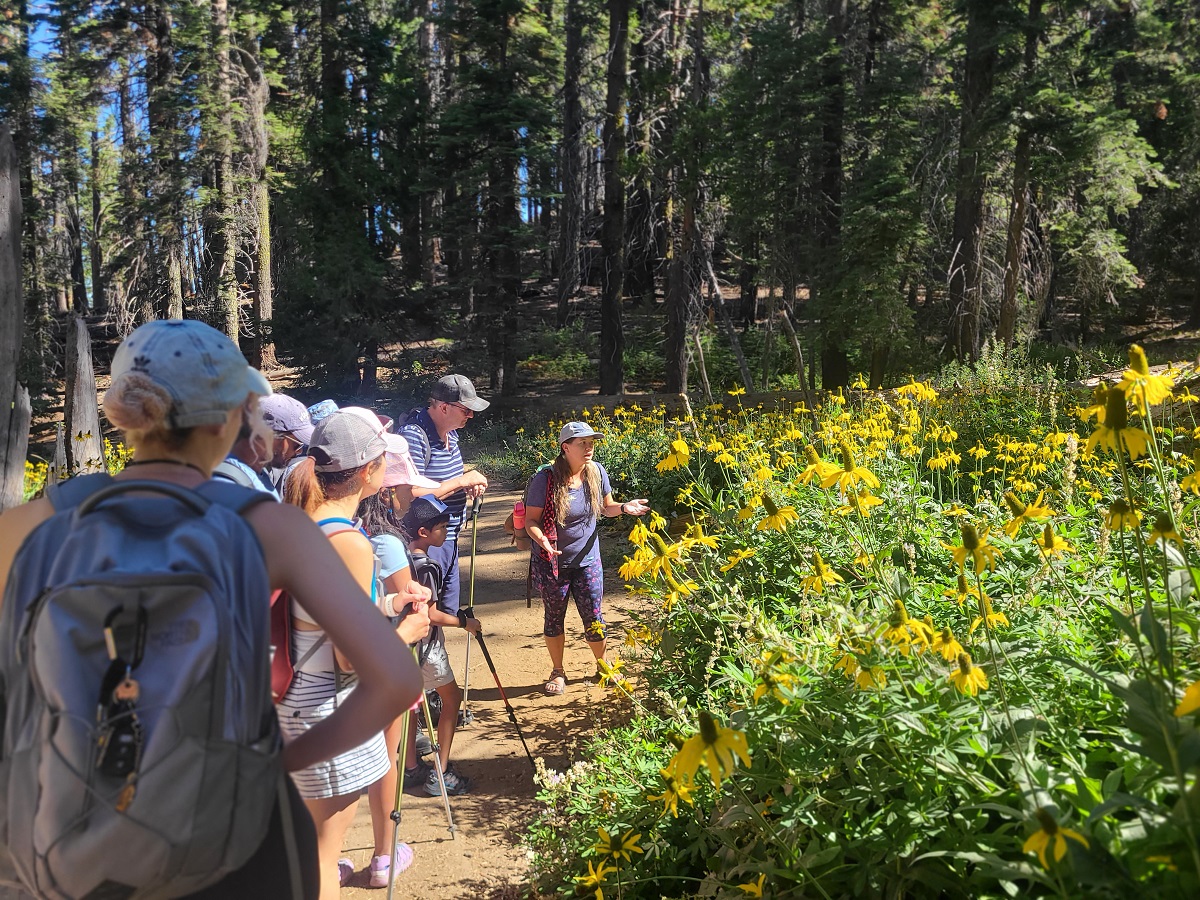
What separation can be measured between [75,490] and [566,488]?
157 inches

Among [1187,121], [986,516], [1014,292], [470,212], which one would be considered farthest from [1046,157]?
[986,516]

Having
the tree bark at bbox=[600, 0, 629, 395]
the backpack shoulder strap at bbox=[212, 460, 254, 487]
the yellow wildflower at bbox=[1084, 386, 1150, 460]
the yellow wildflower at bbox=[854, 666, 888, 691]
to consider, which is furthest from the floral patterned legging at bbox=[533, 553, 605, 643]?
the tree bark at bbox=[600, 0, 629, 395]

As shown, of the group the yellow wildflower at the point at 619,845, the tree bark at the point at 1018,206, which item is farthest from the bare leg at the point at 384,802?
the tree bark at the point at 1018,206

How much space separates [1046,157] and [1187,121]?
27.2 ft

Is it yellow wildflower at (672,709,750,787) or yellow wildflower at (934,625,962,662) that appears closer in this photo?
yellow wildflower at (672,709,750,787)

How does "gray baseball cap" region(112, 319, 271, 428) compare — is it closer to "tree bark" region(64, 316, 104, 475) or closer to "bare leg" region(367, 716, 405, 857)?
"bare leg" region(367, 716, 405, 857)

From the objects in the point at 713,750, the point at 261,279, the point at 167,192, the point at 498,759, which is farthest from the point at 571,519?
the point at 167,192

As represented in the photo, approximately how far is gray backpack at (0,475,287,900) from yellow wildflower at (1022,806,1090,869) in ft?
4.26

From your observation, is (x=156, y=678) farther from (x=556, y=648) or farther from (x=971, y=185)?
(x=971, y=185)

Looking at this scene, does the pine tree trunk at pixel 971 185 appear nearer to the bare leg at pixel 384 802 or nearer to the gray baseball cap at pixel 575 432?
the gray baseball cap at pixel 575 432

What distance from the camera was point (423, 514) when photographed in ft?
15.7

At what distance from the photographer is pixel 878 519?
4.39m

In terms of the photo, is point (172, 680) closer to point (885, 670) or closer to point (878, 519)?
point (885, 670)

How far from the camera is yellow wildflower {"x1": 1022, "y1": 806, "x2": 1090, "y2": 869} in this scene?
4.94 feet
